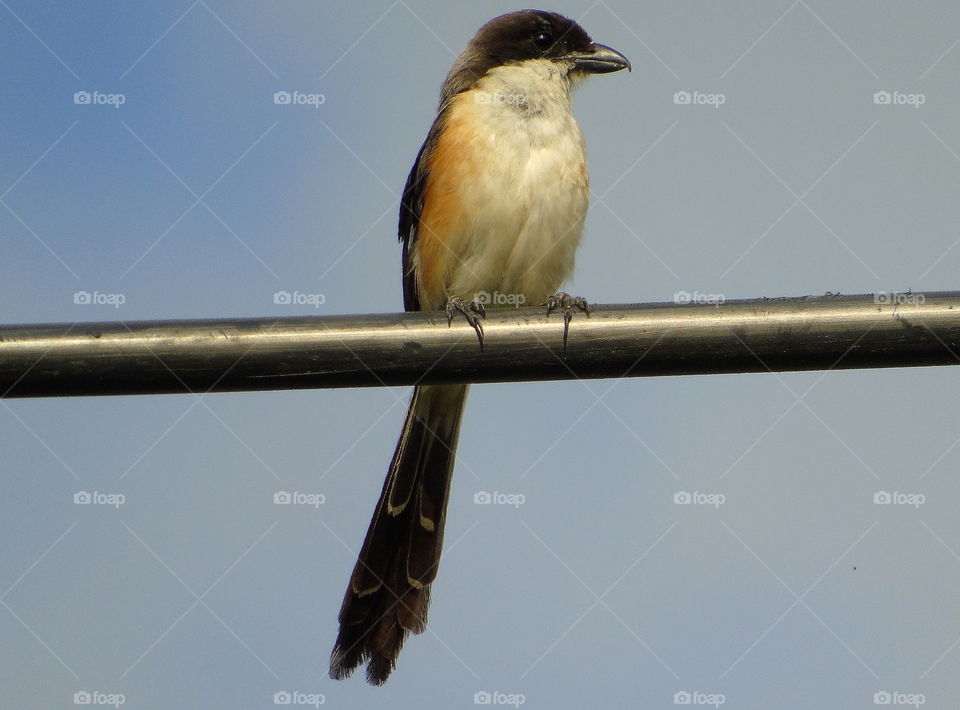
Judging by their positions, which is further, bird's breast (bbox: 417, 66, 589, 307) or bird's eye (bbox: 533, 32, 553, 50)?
bird's eye (bbox: 533, 32, 553, 50)

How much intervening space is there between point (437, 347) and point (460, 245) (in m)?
2.45

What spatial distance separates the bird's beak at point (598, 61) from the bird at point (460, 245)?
24 centimetres

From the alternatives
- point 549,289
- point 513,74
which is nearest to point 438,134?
point 513,74

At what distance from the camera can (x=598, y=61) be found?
6.60 m

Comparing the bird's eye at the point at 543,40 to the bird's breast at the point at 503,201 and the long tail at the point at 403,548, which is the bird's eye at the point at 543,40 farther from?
the long tail at the point at 403,548

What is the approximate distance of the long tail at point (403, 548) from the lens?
15.9ft

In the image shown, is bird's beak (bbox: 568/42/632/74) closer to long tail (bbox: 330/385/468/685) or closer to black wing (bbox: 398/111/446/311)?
black wing (bbox: 398/111/446/311)

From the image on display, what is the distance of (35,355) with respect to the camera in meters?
3.16

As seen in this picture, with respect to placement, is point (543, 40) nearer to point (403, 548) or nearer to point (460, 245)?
point (460, 245)

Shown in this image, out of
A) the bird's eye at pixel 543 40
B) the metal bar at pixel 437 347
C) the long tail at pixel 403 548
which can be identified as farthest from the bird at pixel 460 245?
the metal bar at pixel 437 347

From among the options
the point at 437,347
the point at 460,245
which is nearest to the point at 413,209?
the point at 460,245

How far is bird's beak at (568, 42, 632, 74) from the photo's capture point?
658 centimetres

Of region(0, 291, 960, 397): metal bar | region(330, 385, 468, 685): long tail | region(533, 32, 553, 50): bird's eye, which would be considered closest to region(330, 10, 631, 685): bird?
region(330, 385, 468, 685): long tail

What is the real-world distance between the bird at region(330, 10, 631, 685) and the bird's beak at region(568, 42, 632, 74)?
0.24 meters
